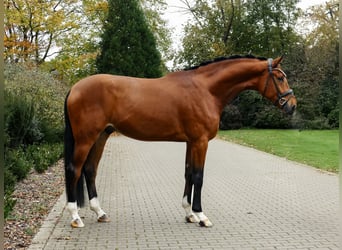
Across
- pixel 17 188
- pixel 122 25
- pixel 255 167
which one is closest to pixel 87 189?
pixel 17 188

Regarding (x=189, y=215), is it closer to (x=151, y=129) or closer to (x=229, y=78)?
(x=151, y=129)

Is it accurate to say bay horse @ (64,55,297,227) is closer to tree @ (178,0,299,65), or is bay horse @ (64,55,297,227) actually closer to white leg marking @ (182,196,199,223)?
white leg marking @ (182,196,199,223)

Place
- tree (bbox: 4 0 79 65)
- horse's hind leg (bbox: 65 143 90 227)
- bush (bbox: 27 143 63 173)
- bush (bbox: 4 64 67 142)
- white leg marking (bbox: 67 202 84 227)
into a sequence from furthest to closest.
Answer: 1. tree (bbox: 4 0 79 65)
2. bush (bbox: 4 64 67 142)
3. bush (bbox: 27 143 63 173)
4. white leg marking (bbox: 67 202 84 227)
5. horse's hind leg (bbox: 65 143 90 227)

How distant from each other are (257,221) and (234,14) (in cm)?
3537

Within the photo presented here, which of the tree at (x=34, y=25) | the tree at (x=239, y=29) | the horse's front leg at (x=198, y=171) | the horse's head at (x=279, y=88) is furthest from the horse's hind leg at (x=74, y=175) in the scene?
the tree at (x=239, y=29)

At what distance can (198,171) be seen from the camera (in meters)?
5.84

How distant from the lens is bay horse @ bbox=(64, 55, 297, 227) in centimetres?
A: 564

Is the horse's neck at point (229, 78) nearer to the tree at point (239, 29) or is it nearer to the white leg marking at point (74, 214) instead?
the white leg marking at point (74, 214)

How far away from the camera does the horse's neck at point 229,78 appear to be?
6.03 meters

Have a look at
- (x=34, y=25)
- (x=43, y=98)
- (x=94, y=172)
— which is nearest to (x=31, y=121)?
(x=43, y=98)

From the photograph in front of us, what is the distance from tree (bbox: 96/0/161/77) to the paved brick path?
16593mm

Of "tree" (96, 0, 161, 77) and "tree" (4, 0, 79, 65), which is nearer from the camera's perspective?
"tree" (4, 0, 79, 65)

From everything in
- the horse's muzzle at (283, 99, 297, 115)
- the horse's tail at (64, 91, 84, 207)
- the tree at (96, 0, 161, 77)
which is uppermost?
the tree at (96, 0, 161, 77)

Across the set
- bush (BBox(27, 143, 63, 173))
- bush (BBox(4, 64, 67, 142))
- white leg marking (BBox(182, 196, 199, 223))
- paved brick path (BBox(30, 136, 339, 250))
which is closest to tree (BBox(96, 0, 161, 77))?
bush (BBox(4, 64, 67, 142))
